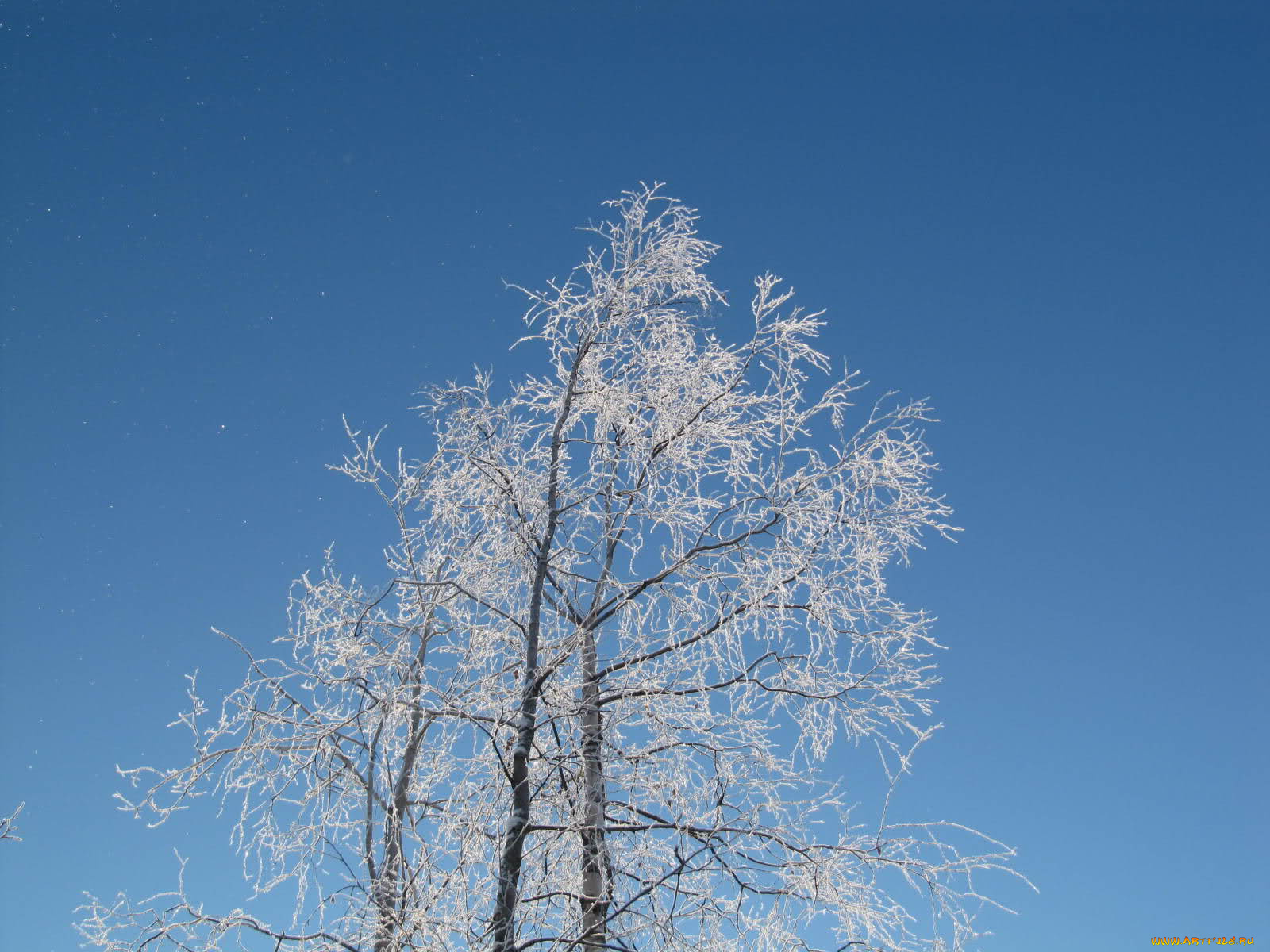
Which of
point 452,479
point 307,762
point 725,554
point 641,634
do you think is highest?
point 452,479

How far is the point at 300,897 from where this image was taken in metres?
6.18

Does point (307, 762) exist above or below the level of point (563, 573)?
below

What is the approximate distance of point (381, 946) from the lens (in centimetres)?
684

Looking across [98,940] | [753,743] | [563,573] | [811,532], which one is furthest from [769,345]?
[98,940]

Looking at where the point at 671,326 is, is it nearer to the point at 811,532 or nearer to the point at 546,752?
the point at 811,532

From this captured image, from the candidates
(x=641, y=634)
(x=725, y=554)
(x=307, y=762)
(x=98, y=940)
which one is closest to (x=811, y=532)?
(x=725, y=554)

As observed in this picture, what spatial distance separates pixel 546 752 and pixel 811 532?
2227mm

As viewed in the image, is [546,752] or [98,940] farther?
[546,752]

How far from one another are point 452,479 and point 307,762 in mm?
1998

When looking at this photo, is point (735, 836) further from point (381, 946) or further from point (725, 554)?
point (381, 946)

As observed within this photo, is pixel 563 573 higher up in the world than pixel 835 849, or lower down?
higher up

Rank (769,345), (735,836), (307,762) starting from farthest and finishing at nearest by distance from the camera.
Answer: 1. (769,345)
2. (307,762)
3. (735,836)

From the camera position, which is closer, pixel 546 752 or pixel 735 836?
pixel 735 836

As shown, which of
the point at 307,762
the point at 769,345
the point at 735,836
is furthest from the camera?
the point at 769,345
